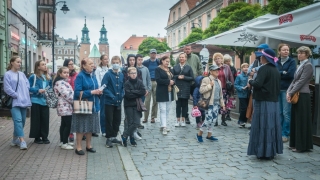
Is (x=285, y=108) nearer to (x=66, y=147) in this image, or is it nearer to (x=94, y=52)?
(x=66, y=147)

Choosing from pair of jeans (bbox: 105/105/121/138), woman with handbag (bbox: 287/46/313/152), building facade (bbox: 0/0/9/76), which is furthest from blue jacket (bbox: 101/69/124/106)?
building facade (bbox: 0/0/9/76)

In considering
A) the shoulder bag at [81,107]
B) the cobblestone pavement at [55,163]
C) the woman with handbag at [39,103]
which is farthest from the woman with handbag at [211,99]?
the woman with handbag at [39,103]

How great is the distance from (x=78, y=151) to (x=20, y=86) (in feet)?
5.97

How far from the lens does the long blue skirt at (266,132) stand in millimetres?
5832

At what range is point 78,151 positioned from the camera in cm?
639

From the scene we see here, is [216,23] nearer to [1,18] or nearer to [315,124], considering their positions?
[1,18]

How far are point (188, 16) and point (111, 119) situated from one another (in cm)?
4860

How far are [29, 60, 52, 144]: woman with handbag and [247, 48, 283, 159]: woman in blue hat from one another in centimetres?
424

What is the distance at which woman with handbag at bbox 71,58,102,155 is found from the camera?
6.29m

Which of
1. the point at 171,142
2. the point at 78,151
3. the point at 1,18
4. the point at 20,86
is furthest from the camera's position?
the point at 1,18

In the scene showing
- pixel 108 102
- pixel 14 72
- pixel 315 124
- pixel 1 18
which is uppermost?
pixel 1 18

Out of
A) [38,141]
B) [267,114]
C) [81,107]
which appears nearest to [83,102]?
[81,107]

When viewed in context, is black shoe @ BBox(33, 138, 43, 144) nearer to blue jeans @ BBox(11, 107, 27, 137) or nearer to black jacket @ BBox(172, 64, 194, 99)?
blue jeans @ BBox(11, 107, 27, 137)

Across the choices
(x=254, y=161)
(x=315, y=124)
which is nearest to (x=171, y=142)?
(x=254, y=161)
